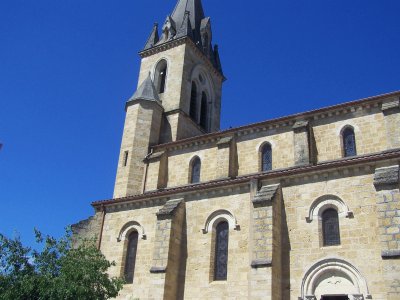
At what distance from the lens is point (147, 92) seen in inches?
1138

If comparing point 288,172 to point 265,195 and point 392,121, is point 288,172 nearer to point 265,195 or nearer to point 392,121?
point 265,195

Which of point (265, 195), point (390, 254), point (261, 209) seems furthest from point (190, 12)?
point (390, 254)

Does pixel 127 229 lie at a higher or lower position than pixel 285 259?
higher

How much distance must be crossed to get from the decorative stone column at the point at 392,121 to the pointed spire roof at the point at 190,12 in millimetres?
18876

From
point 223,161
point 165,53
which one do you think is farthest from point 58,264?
point 165,53

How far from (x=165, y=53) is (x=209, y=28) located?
213 inches

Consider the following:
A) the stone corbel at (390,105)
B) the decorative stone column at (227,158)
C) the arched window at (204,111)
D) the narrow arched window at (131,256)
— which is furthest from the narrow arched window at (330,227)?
the arched window at (204,111)

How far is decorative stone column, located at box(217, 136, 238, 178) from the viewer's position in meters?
23.0

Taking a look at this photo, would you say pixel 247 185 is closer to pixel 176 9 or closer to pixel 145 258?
pixel 145 258

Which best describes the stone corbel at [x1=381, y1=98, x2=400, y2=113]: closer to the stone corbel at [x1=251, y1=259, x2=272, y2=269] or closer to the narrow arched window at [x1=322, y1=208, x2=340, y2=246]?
the narrow arched window at [x1=322, y1=208, x2=340, y2=246]

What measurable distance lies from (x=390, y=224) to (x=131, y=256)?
457 inches

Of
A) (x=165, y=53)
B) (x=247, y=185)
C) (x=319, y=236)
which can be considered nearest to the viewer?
(x=319, y=236)

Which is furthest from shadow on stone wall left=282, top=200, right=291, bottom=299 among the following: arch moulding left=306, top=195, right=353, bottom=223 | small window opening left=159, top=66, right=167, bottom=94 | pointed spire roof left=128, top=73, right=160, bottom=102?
small window opening left=159, top=66, right=167, bottom=94

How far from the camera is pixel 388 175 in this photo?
15422 mm
